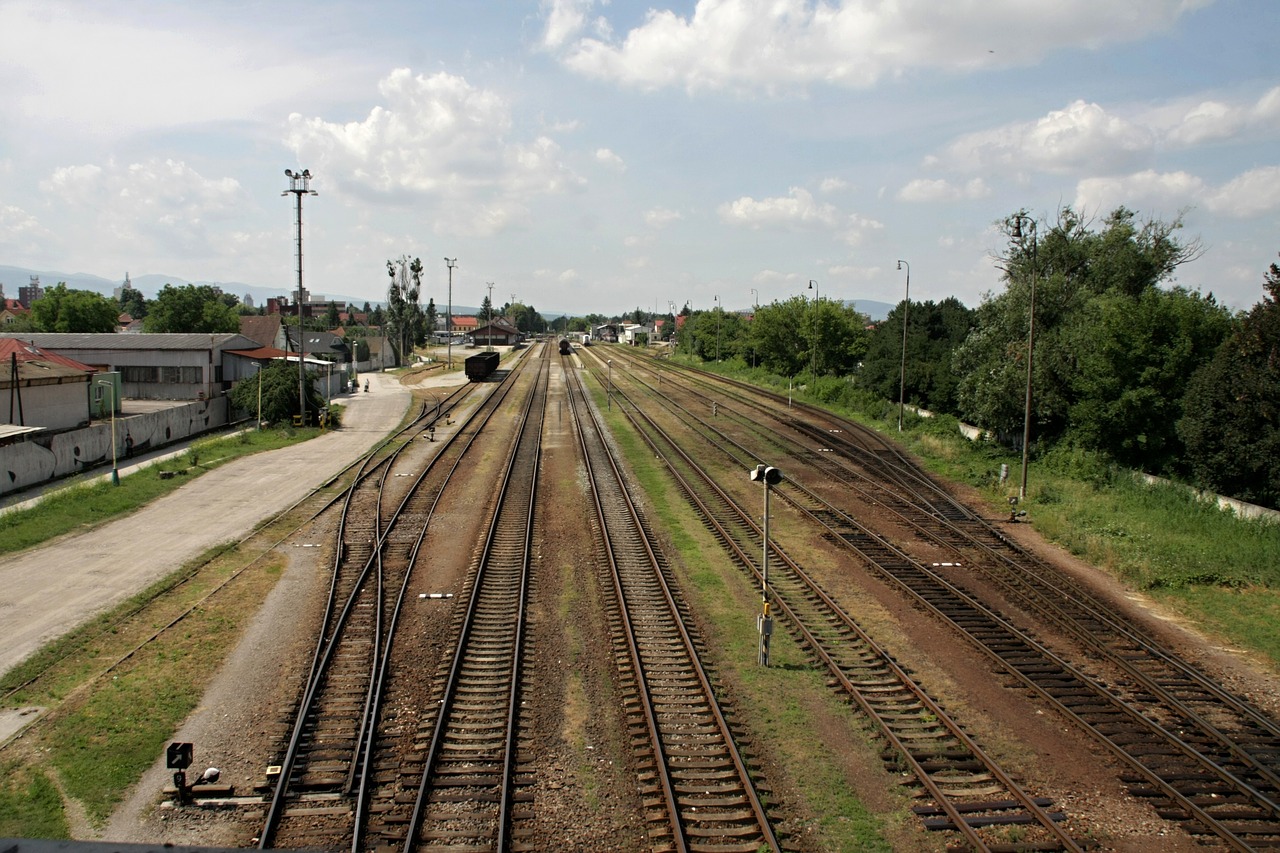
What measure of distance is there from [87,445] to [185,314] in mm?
56548

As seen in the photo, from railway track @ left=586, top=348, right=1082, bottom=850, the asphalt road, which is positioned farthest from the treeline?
the asphalt road

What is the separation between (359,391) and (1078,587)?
55.1m

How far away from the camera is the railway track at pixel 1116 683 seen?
10203 millimetres

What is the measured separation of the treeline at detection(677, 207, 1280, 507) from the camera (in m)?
25.3

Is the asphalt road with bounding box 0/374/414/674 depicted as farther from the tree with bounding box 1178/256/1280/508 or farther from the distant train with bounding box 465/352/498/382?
the distant train with bounding box 465/352/498/382

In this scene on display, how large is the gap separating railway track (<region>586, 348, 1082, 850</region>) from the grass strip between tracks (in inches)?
13.5

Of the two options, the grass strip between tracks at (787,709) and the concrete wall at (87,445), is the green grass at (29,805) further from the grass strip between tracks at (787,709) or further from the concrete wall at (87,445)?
the concrete wall at (87,445)

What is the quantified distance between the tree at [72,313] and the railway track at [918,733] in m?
80.9

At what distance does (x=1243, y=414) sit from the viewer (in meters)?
24.9

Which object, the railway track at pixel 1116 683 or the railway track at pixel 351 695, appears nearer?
the railway track at pixel 351 695

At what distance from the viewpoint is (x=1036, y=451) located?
115ft

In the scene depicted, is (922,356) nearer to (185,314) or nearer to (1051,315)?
(1051,315)

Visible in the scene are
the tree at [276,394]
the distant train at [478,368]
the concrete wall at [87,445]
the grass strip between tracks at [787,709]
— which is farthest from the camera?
the distant train at [478,368]

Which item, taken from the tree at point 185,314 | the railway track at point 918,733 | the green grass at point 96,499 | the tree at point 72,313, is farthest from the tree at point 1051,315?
the tree at point 72,313
